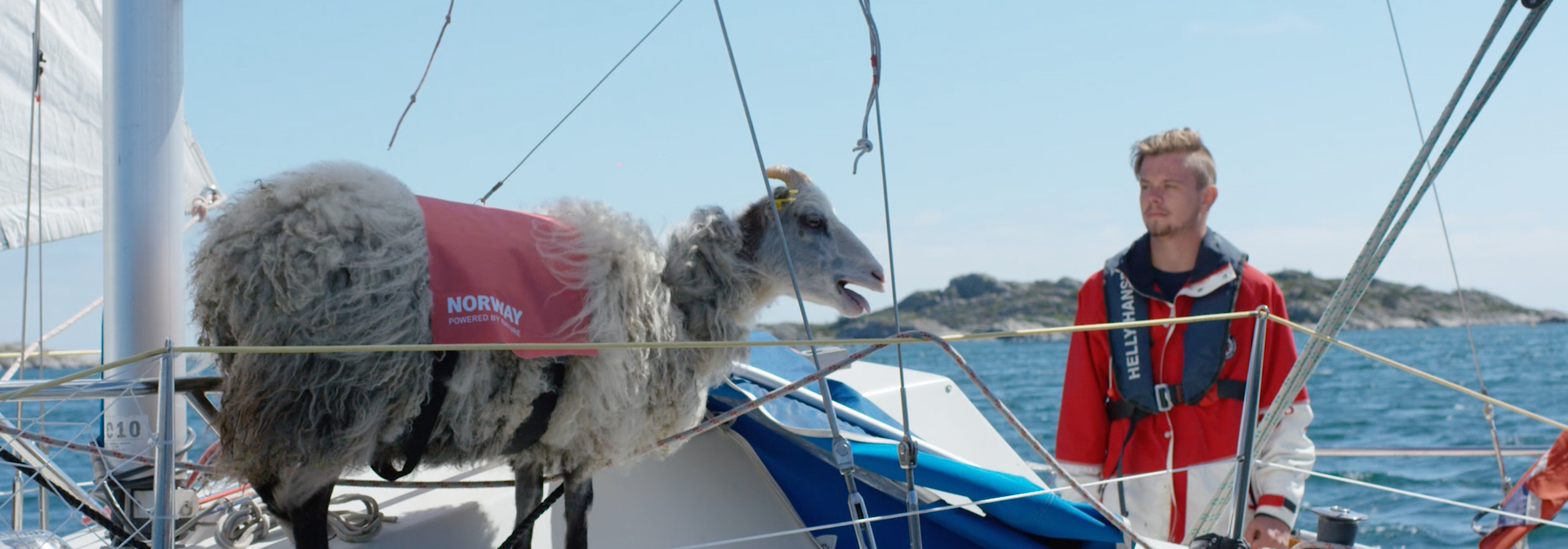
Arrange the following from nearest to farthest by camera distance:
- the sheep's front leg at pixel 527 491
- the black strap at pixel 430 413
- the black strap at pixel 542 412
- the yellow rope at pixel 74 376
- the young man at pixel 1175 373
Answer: the yellow rope at pixel 74 376 → the black strap at pixel 430 413 → the black strap at pixel 542 412 → the sheep's front leg at pixel 527 491 → the young man at pixel 1175 373

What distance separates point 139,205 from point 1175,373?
10.2 feet

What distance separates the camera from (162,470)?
74.6 inches

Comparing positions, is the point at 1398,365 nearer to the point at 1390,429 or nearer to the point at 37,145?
the point at 37,145

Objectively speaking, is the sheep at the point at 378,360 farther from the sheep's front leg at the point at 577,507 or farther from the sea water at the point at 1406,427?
the sea water at the point at 1406,427

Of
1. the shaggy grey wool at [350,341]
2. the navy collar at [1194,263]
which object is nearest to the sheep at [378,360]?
the shaggy grey wool at [350,341]

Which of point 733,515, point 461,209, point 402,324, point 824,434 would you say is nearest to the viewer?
point 402,324

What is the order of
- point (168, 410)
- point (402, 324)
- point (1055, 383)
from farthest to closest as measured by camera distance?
point (1055, 383) < point (402, 324) < point (168, 410)

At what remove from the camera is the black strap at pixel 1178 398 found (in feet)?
9.89

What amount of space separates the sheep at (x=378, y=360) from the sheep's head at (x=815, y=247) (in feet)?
1.35

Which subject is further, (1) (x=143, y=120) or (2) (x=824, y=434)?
(2) (x=824, y=434)

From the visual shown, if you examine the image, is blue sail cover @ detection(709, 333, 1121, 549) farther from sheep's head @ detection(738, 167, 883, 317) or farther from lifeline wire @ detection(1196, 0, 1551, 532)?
lifeline wire @ detection(1196, 0, 1551, 532)

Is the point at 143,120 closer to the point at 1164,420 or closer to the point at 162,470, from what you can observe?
the point at 162,470

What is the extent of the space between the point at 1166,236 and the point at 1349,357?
135 ft

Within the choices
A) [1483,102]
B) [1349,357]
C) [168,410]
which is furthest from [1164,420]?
[1349,357]
